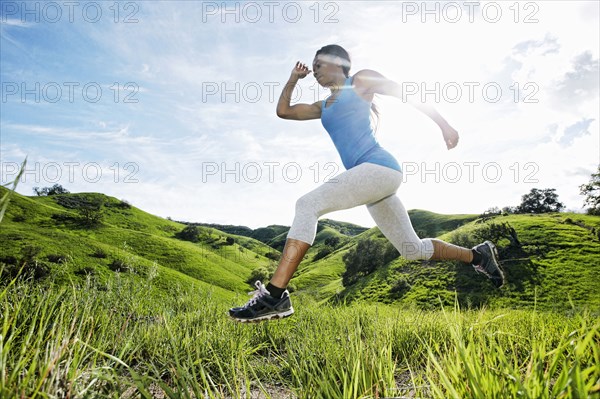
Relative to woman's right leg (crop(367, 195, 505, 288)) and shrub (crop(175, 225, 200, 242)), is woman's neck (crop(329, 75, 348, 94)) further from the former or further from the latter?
shrub (crop(175, 225, 200, 242))

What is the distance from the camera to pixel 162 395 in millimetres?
2973

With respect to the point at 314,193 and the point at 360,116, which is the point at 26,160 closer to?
the point at 314,193

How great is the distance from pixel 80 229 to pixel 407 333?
314ft

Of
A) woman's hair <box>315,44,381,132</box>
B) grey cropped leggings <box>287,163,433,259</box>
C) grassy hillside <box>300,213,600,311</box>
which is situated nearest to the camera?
grey cropped leggings <box>287,163,433,259</box>

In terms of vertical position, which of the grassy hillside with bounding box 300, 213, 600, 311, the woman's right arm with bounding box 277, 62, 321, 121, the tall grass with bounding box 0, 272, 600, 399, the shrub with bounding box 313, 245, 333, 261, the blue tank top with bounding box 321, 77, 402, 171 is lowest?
the shrub with bounding box 313, 245, 333, 261

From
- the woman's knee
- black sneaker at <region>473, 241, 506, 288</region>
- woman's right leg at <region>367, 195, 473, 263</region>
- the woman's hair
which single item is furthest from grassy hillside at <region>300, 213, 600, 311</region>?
the woman's knee

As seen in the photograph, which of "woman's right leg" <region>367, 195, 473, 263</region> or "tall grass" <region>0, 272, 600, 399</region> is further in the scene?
"woman's right leg" <region>367, 195, 473, 263</region>

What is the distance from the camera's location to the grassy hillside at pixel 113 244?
59.6 m

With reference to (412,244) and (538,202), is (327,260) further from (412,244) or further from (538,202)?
(412,244)

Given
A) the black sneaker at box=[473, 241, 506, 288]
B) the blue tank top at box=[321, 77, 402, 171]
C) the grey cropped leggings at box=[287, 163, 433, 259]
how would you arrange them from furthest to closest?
1. the black sneaker at box=[473, 241, 506, 288]
2. the blue tank top at box=[321, 77, 402, 171]
3. the grey cropped leggings at box=[287, 163, 433, 259]

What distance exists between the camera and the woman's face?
14.9ft

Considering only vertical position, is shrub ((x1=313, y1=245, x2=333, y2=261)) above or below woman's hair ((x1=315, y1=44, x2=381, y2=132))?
below

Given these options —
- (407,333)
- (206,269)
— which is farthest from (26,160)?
(206,269)

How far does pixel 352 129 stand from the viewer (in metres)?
4.13
